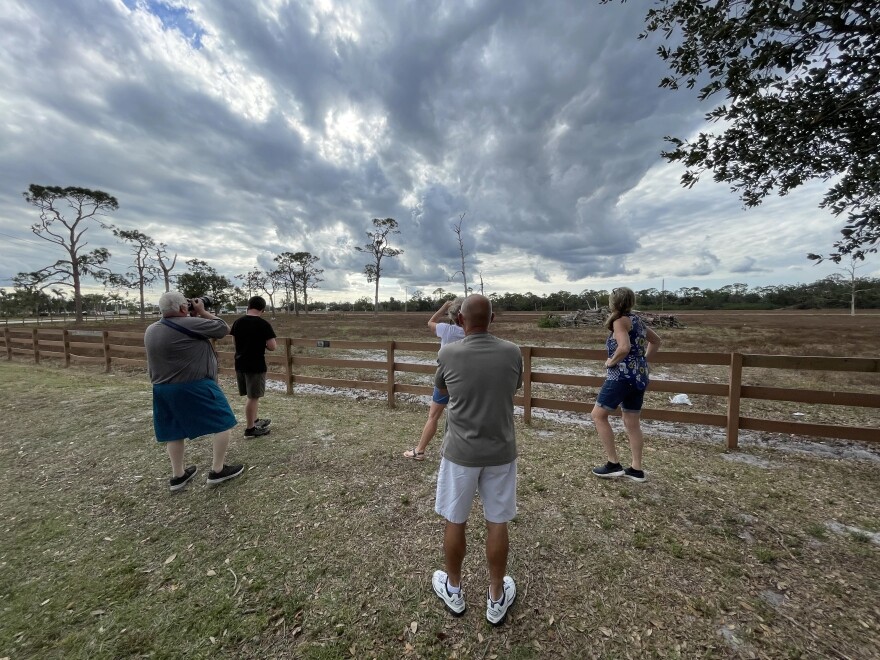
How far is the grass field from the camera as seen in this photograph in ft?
6.40

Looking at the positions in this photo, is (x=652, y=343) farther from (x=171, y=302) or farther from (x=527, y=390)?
(x=171, y=302)

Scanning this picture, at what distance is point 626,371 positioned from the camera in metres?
3.31

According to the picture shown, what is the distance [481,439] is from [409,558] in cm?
137

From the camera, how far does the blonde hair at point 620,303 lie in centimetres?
327

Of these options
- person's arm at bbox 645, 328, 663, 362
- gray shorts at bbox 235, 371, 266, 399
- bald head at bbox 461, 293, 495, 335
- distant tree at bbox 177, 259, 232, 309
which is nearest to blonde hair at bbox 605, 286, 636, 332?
person's arm at bbox 645, 328, 663, 362

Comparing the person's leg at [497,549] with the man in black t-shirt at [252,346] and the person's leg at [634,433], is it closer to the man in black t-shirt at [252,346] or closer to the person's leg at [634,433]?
the person's leg at [634,433]

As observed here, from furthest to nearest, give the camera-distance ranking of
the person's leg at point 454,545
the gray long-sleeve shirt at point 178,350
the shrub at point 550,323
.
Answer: the shrub at point 550,323 → the gray long-sleeve shirt at point 178,350 → the person's leg at point 454,545

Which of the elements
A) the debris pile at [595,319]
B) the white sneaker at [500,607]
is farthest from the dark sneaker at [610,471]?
the debris pile at [595,319]

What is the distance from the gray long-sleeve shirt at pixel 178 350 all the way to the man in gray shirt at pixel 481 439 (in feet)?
7.80

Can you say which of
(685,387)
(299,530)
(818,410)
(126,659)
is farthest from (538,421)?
(818,410)

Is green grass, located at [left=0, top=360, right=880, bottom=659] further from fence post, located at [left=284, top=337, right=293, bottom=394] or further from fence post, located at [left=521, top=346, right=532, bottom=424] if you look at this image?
fence post, located at [left=284, top=337, right=293, bottom=394]

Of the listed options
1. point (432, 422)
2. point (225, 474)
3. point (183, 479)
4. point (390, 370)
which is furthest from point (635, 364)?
point (183, 479)

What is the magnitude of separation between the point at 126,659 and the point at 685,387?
576 cm

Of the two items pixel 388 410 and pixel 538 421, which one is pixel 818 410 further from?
pixel 388 410
